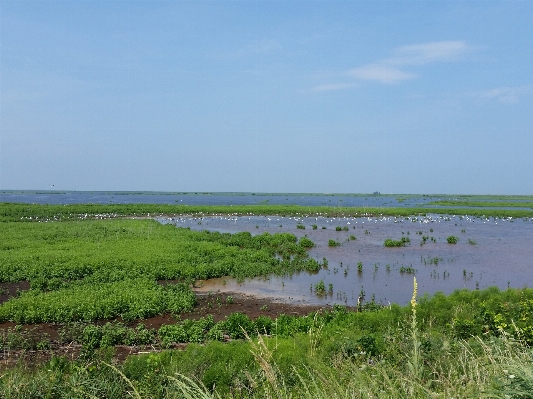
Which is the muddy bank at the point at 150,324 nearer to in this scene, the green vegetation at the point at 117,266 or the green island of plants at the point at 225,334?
the green island of plants at the point at 225,334

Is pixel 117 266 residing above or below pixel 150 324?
above

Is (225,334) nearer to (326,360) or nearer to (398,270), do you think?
(326,360)

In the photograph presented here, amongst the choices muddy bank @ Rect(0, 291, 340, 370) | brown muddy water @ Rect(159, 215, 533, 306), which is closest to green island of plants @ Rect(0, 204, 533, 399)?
muddy bank @ Rect(0, 291, 340, 370)

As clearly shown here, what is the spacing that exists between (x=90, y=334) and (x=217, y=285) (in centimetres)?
785


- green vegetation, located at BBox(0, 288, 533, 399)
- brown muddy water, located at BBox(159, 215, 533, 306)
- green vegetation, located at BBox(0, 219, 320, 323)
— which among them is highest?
green vegetation, located at BBox(0, 288, 533, 399)

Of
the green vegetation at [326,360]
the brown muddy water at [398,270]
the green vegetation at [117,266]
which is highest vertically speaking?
the green vegetation at [326,360]

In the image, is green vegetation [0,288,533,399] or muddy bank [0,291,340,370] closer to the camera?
green vegetation [0,288,533,399]

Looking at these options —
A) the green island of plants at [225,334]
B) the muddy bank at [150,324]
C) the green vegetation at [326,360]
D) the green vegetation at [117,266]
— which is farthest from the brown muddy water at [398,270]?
the green vegetation at [326,360]

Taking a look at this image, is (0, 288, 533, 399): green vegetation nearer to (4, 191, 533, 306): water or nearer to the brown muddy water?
the brown muddy water

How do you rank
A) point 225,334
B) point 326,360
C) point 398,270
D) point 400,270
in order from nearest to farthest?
1. point 326,360
2. point 225,334
3. point 400,270
4. point 398,270

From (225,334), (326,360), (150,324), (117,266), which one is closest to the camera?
(326,360)

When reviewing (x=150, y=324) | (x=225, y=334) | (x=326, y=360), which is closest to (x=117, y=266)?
(x=150, y=324)

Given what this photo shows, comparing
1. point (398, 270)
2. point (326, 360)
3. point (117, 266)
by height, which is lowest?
point (398, 270)

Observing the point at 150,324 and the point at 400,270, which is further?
the point at 400,270
